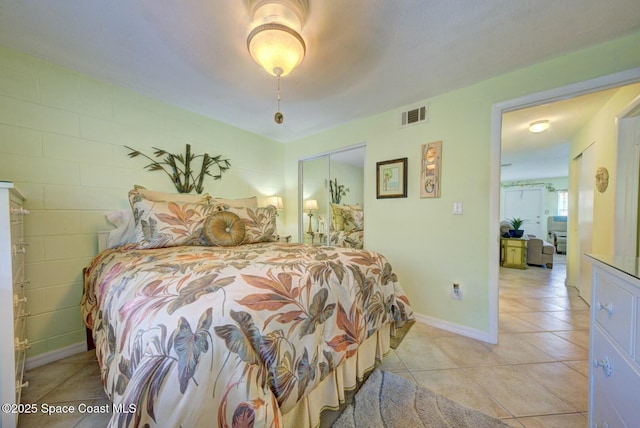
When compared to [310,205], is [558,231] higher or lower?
lower

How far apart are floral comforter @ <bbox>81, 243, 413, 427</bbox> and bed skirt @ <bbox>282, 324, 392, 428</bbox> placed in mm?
141

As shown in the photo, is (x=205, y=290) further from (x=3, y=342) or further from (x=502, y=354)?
(x=502, y=354)

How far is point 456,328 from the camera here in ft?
6.82

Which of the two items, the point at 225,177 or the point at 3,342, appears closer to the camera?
the point at 3,342

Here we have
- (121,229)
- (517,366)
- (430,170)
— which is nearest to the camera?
(517,366)

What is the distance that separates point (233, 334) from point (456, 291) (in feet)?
7.05

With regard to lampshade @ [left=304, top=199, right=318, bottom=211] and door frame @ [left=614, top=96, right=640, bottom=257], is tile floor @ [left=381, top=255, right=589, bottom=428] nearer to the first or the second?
door frame @ [left=614, top=96, right=640, bottom=257]

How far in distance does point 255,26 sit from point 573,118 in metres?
3.85

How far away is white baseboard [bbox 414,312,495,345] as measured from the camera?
1.93m

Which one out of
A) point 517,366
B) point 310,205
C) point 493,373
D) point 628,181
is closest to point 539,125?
point 628,181

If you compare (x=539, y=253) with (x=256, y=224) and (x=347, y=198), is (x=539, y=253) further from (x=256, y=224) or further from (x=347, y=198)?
(x=256, y=224)

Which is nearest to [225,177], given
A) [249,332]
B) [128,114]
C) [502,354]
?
[128,114]

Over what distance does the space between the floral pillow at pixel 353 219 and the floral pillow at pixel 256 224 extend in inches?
43.9

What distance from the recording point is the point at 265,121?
9.06 ft
